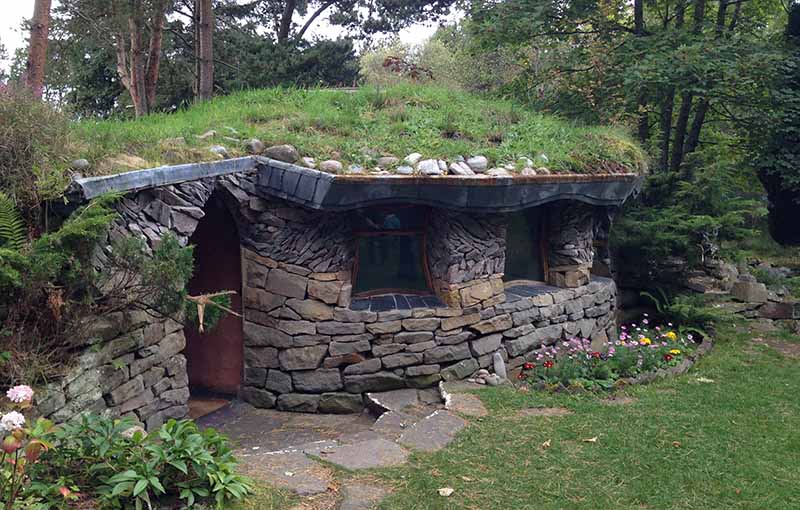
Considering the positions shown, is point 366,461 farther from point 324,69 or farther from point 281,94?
point 324,69

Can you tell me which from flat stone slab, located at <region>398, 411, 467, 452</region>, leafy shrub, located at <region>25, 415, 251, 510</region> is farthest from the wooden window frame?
leafy shrub, located at <region>25, 415, 251, 510</region>

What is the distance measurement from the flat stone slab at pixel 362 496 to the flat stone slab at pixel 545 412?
6.05 feet

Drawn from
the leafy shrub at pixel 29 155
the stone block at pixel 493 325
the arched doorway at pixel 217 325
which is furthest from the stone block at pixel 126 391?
→ the stone block at pixel 493 325

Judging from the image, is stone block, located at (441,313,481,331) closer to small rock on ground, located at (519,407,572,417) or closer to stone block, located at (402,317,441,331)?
stone block, located at (402,317,441,331)

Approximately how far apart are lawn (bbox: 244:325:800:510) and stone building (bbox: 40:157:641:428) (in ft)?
3.24

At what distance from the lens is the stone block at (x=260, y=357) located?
6129mm

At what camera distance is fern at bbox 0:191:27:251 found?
3.72m

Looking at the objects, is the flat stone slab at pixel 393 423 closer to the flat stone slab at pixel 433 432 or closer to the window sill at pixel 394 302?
the flat stone slab at pixel 433 432

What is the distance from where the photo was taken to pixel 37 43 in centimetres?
662

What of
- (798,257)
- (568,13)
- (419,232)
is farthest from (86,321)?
(798,257)

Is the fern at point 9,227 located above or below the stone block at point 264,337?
above

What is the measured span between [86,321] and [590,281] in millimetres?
6045

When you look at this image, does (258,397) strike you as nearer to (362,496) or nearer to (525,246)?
(362,496)

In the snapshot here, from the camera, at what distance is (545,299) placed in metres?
7.18
